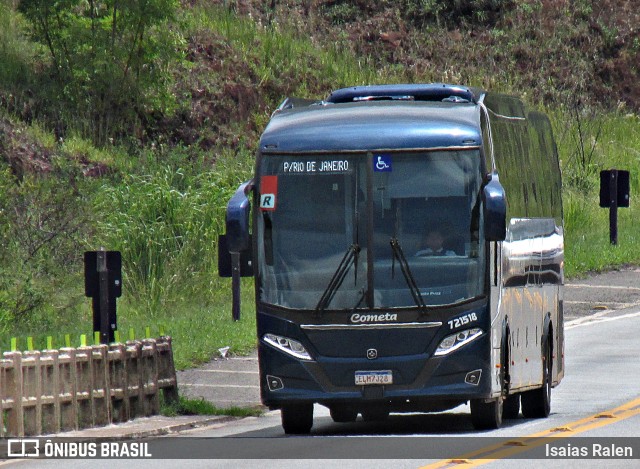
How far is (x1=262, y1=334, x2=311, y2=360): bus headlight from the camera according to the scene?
1578 cm

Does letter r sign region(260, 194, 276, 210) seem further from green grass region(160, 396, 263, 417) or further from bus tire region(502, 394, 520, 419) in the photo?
bus tire region(502, 394, 520, 419)

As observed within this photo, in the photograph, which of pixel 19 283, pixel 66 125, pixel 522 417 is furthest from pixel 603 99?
pixel 522 417

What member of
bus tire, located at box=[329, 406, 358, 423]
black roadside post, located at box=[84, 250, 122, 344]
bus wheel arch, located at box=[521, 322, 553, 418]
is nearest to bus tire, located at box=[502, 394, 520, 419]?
bus wheel arch, located at box=[521, 322, 553, 418]

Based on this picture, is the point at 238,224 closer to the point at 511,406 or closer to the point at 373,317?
the point at 373,317

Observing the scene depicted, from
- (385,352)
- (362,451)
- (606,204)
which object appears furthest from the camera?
(606,204)

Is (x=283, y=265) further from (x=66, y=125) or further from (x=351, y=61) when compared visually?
(x=351, y=61)

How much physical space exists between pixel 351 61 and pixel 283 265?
1391 inches

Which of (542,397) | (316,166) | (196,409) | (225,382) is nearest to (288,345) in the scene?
A: (316,166)

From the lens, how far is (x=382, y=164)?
15938mm

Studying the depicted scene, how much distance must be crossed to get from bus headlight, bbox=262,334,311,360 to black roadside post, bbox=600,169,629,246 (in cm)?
2349

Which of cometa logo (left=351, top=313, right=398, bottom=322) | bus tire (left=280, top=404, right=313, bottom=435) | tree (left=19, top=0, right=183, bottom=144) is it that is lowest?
bus tire (left=280, top=404, right=313, bottom=435)

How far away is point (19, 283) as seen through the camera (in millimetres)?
27422

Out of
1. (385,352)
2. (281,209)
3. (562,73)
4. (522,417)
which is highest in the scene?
(562,73)

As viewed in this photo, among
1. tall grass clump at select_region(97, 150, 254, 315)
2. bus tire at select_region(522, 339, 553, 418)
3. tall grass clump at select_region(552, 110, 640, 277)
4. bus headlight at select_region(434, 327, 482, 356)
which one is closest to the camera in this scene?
bus headlight at select_region(434, 327, 482, 356)
